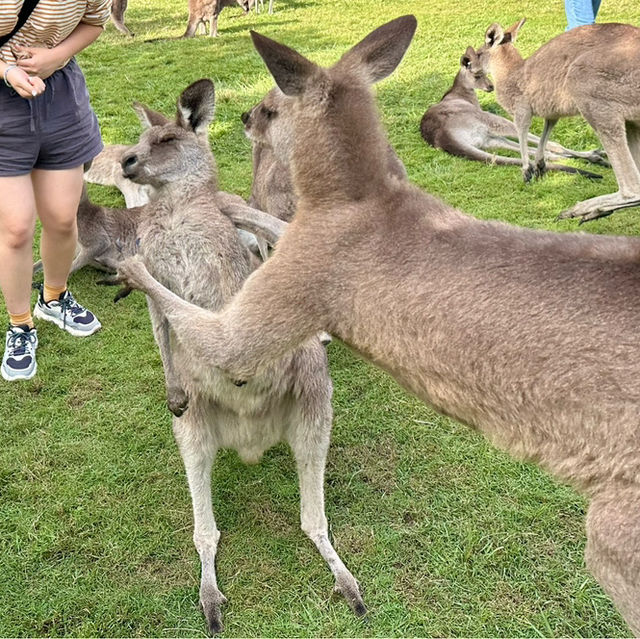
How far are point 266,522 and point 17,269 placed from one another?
58.7 inches

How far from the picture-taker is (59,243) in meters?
3.16

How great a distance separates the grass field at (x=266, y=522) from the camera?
210cm

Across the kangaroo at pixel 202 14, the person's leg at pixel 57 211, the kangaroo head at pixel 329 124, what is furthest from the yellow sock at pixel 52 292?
the kangaroo at pixel 202 14

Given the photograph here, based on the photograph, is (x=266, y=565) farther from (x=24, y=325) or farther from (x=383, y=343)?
(x=24, y=325)

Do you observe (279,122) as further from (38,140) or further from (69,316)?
(69,316)

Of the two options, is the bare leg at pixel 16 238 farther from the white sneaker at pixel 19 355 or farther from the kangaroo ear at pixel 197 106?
the kangaroo ear at pixel 197 106

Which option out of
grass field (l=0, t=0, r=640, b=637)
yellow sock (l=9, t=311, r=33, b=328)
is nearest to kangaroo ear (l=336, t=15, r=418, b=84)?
grass field (l=0, t=0, r=640, b=637)

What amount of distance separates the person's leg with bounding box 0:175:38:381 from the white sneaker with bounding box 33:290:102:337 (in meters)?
0.23

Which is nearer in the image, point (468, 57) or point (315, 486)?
point (315, 486)

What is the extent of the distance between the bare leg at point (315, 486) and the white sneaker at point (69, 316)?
5.47 ft

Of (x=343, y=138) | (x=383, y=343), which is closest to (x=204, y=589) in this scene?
(x=383, y=343)

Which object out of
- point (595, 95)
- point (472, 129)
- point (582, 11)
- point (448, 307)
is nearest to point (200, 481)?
point (448, 307)

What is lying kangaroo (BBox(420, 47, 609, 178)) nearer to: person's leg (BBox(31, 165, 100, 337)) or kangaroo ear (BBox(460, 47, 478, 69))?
kangaroo ear (BBox(460, 47, 478, 69))

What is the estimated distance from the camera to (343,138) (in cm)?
180
